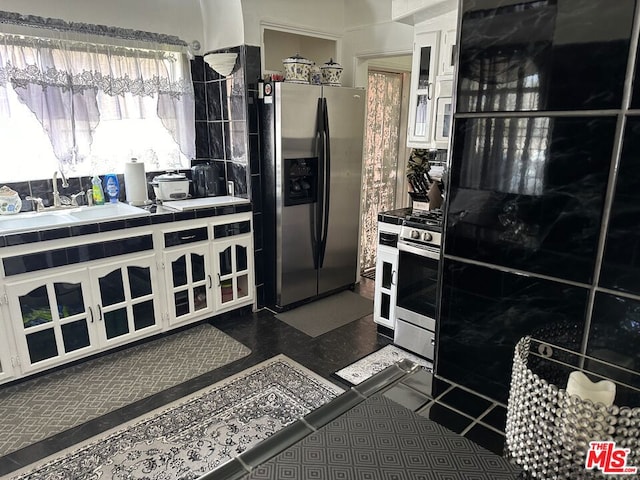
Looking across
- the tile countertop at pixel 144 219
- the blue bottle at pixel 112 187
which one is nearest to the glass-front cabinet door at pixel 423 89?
the tile countertop at pixel 144 219

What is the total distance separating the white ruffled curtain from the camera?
9.30 ft

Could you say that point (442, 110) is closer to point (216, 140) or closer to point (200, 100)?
point (216, 140)

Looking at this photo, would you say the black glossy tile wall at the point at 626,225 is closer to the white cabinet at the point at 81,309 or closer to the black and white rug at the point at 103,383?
the black and white rug at the point at 103,383

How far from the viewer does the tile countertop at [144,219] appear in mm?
2461

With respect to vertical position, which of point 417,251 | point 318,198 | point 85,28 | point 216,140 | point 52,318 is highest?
point 85,28

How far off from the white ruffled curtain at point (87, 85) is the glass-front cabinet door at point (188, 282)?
3.33ft

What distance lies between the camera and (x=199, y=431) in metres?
2.29

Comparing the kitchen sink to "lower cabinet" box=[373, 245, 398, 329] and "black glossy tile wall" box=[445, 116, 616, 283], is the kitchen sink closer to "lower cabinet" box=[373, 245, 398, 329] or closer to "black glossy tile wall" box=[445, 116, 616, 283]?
"lower cabinet" box=[373, 245, 398, 329]

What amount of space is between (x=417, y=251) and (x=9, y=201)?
2778 millimetres

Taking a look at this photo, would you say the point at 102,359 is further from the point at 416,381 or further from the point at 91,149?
the point at 416,381

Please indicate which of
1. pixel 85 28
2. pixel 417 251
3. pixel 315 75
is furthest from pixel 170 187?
pixel 417 251

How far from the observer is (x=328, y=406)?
1.01 metres

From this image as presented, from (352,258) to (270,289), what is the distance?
0.90m

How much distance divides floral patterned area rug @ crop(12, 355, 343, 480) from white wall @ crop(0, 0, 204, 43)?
2.72m
